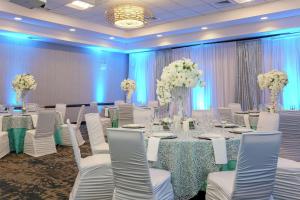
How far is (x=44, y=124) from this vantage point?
19.2 feet

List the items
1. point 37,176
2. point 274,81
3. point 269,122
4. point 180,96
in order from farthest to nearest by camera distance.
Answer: point 274,81
point 37,176
point 269,122
point 180,96

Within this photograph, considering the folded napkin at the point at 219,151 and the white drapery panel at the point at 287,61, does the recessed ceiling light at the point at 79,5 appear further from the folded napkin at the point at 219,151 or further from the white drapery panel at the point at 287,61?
the folded napkin at the point at 219,151

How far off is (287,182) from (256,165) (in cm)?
90

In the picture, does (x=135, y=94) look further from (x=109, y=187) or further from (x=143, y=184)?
(x=143, y=184)

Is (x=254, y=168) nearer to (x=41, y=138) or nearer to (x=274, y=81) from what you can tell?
(x=274, y=81)

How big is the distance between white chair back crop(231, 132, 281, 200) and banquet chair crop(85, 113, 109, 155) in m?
2.14

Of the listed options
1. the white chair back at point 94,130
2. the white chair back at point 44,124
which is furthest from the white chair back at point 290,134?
the white chair back at point 44,124

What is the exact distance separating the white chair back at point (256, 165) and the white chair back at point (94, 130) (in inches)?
89.4

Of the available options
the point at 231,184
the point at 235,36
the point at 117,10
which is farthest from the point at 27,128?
the point at 235,36

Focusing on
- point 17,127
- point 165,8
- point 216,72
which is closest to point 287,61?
point 216,72

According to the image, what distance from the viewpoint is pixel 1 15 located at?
745 cm

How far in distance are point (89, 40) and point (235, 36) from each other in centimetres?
502

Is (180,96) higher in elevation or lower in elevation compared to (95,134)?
higher

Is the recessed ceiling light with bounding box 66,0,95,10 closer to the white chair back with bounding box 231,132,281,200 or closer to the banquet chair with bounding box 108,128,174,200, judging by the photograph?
the banquet chair with bounding box 108,128,174,200
